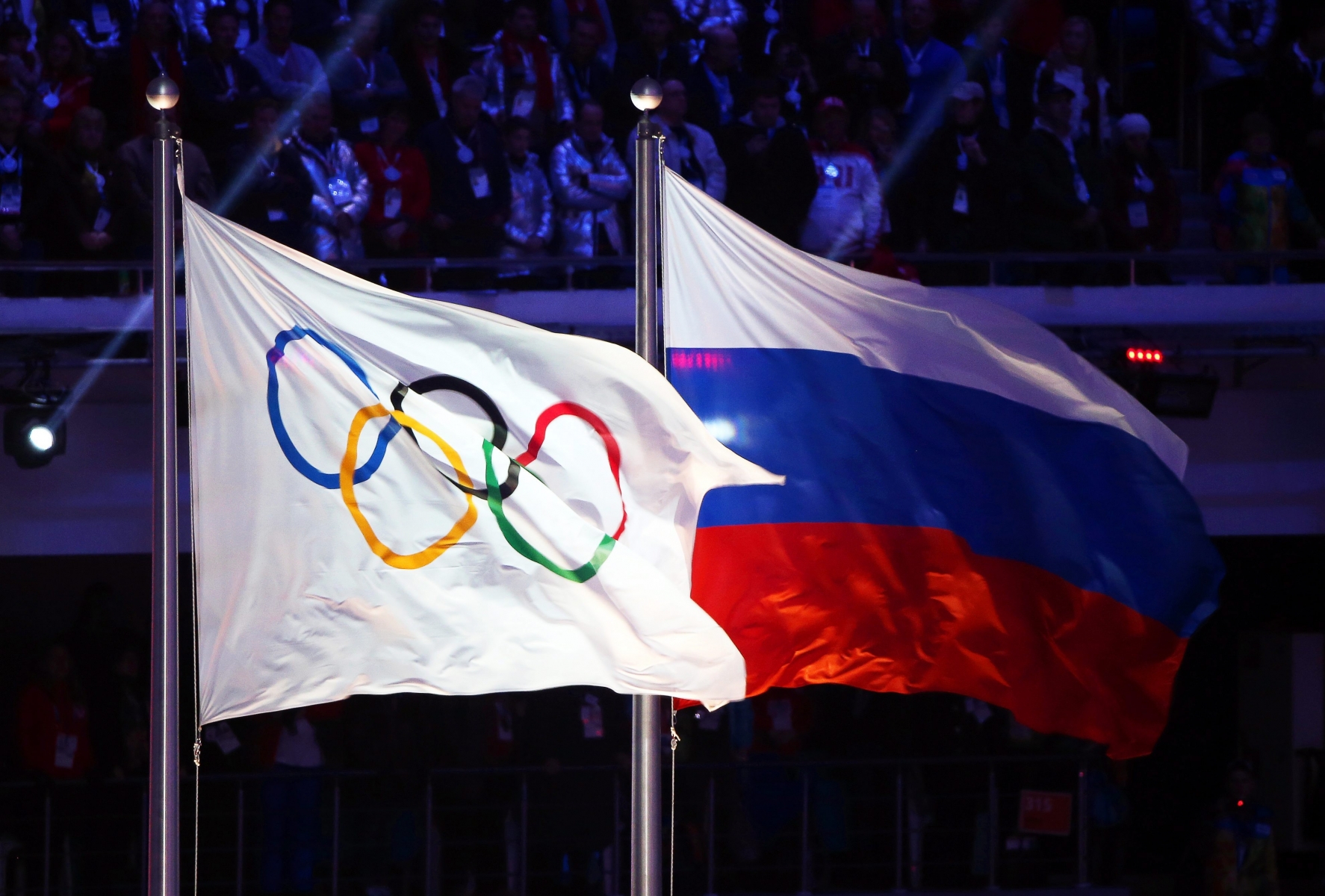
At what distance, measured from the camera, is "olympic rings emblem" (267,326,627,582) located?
18.8 ft

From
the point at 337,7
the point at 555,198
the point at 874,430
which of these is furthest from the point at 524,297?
the point at 874,430

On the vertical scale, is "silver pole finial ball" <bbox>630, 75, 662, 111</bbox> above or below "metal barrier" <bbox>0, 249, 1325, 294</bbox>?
above

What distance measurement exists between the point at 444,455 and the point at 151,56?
6.45m

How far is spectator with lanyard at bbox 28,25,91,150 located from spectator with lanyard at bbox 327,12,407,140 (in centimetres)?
159

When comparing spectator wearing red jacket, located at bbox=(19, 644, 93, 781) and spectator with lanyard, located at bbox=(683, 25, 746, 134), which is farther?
spectator with lanyard, located at bbox=(683, 25, 746, 134)

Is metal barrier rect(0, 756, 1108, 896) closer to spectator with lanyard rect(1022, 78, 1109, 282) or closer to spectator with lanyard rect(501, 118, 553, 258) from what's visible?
spectator with lanyard rect(501, 118, 553, 258)

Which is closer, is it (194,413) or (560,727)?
(194,413)

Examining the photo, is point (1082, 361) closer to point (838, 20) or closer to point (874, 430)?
point (874, 430)

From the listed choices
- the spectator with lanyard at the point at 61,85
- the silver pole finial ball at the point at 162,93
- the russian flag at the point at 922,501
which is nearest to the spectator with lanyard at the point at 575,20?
the spectator with lanyard at the point at 61,85

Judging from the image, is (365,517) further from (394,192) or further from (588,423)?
(394,192)

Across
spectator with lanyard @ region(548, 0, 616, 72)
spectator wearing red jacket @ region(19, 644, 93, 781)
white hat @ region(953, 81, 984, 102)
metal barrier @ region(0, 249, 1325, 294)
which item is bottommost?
spectator wearing red jacket @ region(19, 644, 93, 781)

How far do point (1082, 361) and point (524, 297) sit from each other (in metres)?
4.75

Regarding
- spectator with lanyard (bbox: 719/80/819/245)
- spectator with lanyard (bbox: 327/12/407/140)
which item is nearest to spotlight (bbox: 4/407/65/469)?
spectator with lanyard (bbox: 327/12/407/140)

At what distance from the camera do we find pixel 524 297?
10.6 metres
